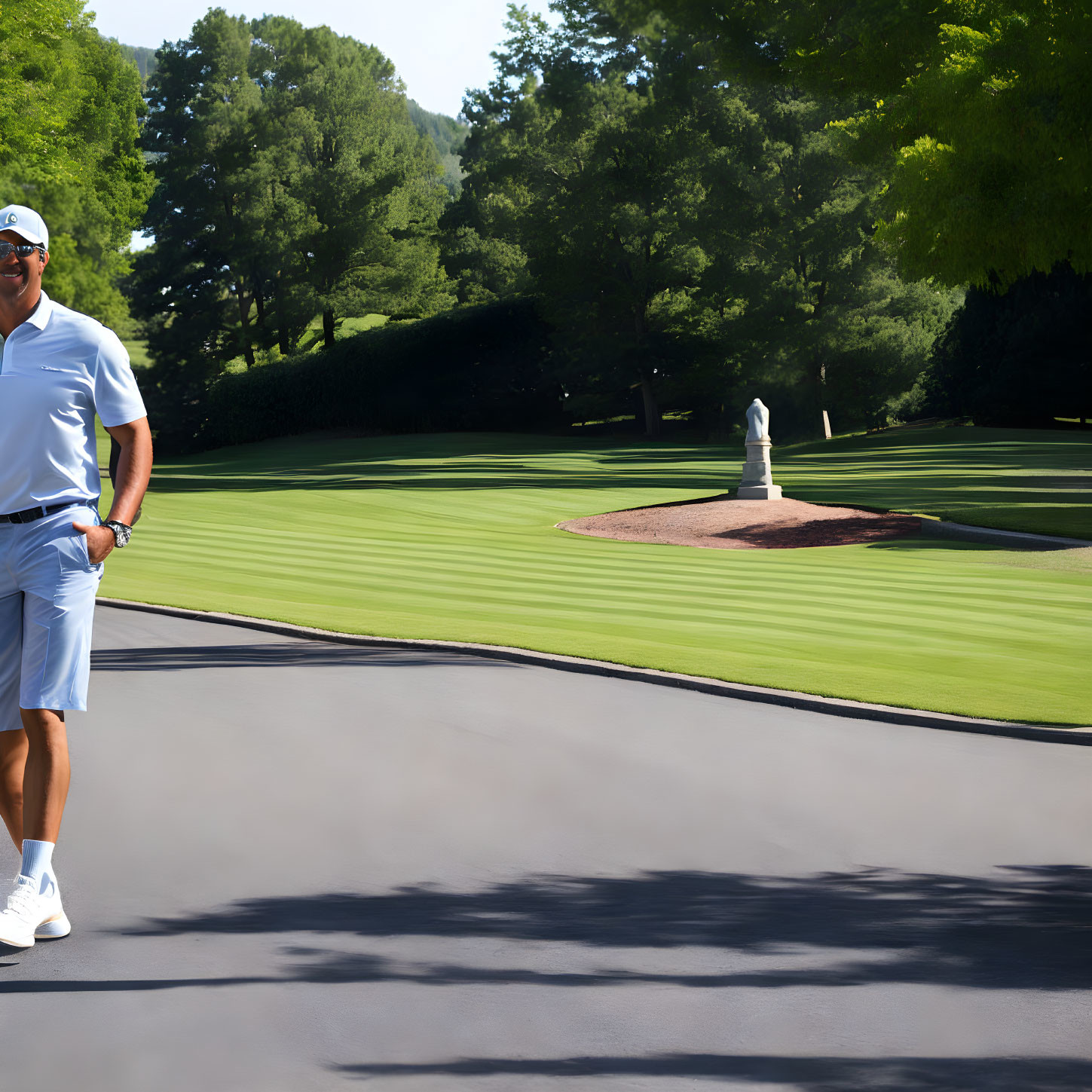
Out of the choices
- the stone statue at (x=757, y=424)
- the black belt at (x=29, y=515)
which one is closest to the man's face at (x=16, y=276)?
the black belt at (x=29, y=515)

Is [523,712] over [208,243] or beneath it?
beneath

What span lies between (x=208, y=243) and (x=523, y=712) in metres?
71.8

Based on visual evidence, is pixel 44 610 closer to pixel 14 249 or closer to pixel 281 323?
pixel 14 249

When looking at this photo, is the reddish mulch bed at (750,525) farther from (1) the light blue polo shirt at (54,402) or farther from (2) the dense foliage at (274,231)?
(2) the dense foliage at (274,231)

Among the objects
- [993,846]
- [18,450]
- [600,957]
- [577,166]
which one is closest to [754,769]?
[993,846]

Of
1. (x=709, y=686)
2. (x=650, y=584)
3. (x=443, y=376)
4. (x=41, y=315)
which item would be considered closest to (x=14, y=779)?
(x=41, y=315)

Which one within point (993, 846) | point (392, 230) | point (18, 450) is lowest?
point (993, 846)

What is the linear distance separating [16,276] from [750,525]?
2235 centimetres

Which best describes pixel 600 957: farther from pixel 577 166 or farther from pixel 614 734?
pixel 577 166

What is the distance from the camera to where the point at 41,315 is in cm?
542

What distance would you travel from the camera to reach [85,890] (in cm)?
574

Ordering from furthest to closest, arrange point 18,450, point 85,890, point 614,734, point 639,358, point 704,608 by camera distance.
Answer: point 639,358
point 704,608
point 614,734
point 85,890
point 18,450

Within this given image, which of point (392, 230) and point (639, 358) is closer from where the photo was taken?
point (639, 358)

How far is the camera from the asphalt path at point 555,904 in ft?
13.6
